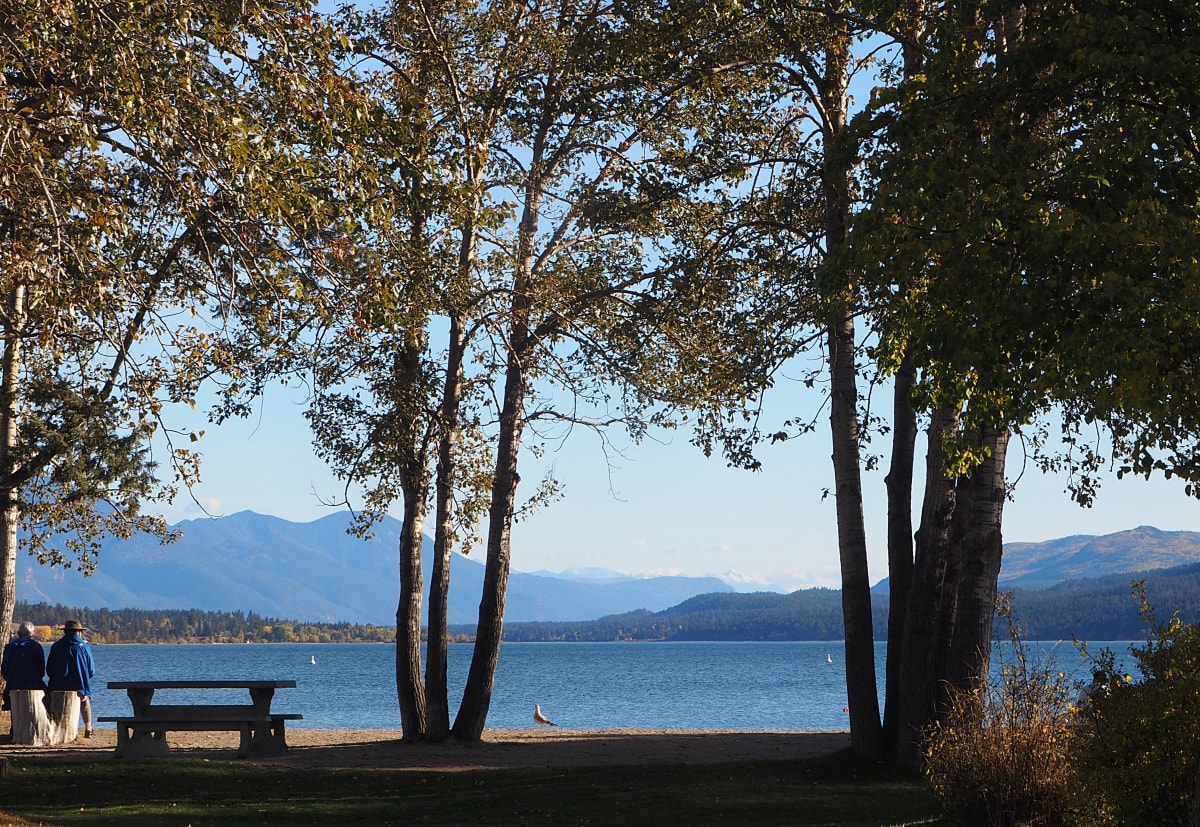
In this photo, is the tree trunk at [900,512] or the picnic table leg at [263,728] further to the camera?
the picnic table leg at [263,728]

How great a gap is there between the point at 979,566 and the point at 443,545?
9150mm

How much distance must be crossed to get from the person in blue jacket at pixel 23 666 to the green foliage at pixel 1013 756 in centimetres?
1334

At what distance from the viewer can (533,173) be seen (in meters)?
19.6

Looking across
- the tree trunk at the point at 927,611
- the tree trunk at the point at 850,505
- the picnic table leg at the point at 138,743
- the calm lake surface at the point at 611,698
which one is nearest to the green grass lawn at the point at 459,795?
the tree trunk at the point at 927,611

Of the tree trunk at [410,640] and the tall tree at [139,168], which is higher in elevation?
the tall tree at [139,168]

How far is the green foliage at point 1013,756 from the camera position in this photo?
9.17 meters

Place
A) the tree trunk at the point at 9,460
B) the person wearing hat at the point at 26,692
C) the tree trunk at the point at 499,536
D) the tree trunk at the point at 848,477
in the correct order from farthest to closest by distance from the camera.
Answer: the tree trunk at the point at 499,536, the person wearing hat at the point at 26,692, the tree trunk at the point at 848,477, the tree trunk at the point at 9,460

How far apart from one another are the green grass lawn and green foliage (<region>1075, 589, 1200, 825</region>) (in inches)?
81.3

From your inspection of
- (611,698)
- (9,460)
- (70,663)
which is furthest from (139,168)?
(611,698)

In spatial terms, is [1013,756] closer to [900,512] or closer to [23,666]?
[900,512]

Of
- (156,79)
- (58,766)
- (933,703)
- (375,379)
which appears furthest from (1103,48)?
(58,766)

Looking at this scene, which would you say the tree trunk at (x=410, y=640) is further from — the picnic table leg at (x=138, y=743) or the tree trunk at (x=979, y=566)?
the tree trunk at (x=979, y=566)

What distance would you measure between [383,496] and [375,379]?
1936 millimetres

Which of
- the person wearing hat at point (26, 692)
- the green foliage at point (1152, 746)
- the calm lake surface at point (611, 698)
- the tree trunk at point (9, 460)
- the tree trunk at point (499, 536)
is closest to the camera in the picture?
the green foliage at point (1152, 746)
